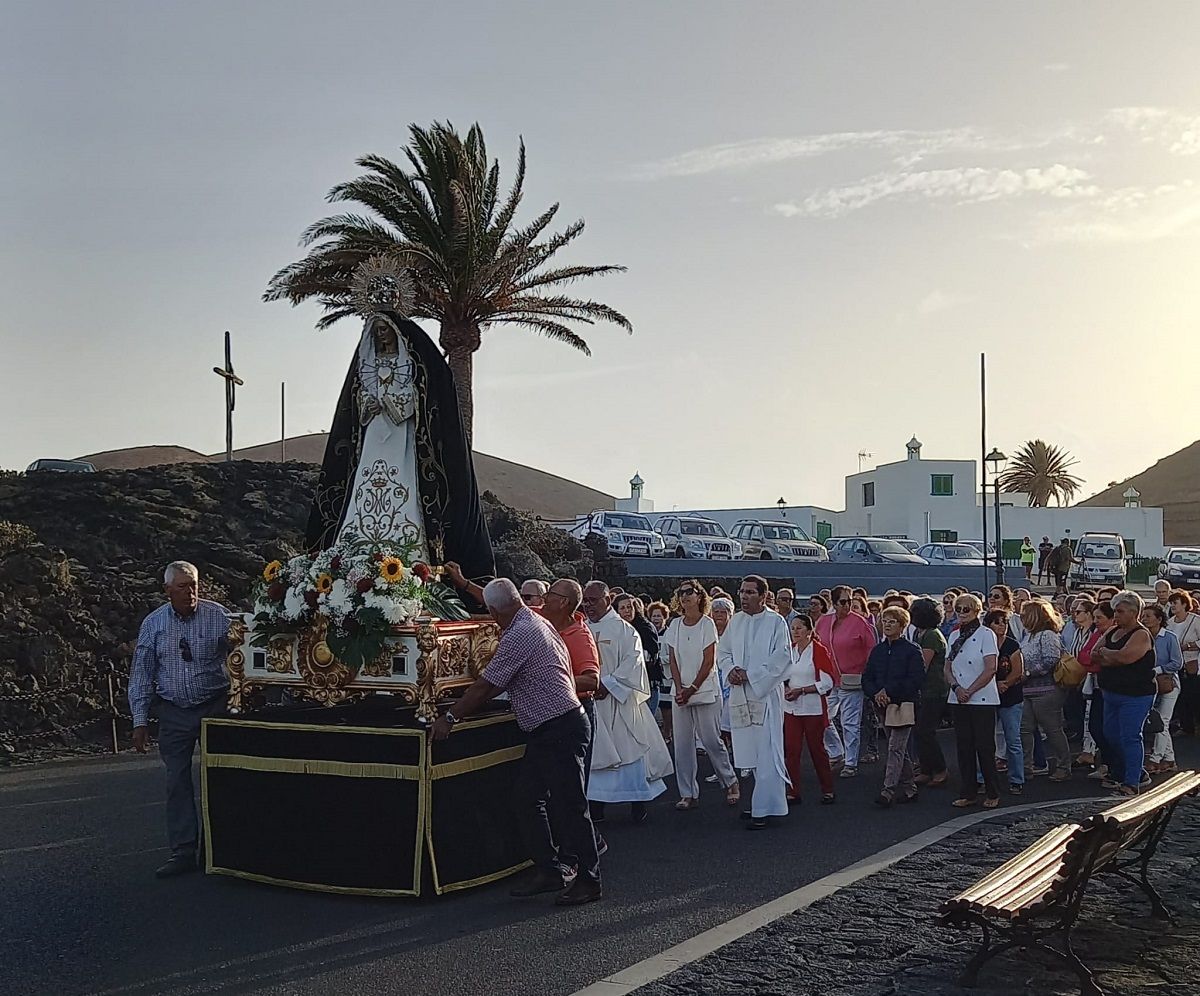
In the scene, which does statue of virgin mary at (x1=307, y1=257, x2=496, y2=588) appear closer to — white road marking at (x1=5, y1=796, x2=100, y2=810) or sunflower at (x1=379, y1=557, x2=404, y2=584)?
sunflower at (x1=379, y1=557, x2=404, y2=584)

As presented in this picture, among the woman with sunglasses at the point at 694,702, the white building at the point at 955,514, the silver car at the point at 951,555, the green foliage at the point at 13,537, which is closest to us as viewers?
the woman with sunglasses at the point at 694,702

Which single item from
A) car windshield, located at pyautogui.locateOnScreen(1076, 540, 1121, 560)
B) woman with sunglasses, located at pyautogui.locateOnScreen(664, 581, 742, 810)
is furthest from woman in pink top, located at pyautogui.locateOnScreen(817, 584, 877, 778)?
car windshield, located at pyautogui.locateOnScreen(1076, 540, 1121, 560)

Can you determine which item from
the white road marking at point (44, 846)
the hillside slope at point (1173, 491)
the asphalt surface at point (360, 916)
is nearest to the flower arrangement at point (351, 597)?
the asphalt surface at point (360, 916)

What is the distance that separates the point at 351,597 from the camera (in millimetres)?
7613

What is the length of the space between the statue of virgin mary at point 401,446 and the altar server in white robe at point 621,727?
1.72 metres

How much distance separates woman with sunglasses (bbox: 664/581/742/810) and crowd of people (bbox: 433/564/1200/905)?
1 cm

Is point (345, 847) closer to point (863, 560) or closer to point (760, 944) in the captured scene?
point (760, 944)

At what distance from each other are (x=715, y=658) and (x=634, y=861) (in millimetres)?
2554

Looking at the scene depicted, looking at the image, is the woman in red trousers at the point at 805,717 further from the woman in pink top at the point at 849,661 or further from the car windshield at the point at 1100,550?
the car windshield at the point at 1100,550

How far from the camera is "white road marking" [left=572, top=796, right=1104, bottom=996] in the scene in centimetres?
580

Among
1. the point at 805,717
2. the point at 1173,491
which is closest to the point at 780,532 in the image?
the point at 805,717

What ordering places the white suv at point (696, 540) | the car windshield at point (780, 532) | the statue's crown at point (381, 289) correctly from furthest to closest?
1. the car windshield at point (780, 532)
2. the white suv at point (696, 540)
3. the statue's crown at point (381, 289)

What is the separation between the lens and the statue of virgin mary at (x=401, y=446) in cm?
870

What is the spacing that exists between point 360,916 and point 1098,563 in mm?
35681
